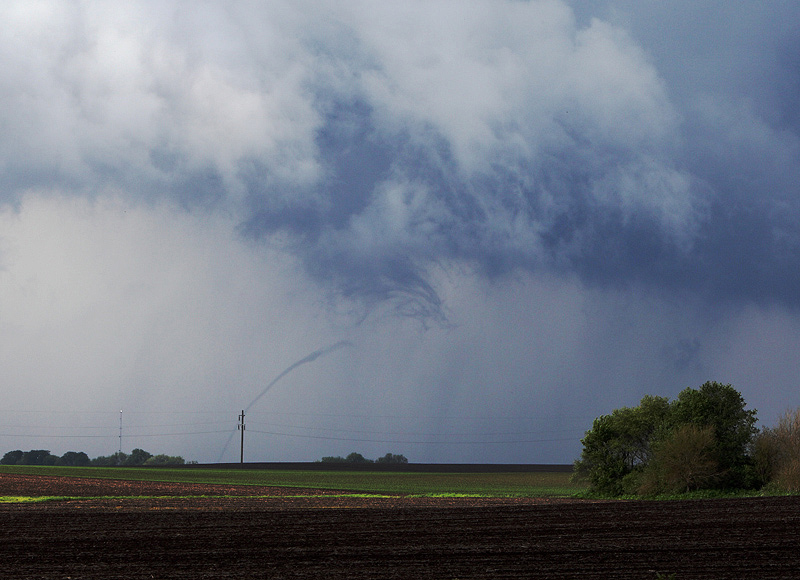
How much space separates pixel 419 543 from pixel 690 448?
104 ft

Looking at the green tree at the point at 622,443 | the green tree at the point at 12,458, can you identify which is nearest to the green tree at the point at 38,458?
the green tree at the point at 12,458

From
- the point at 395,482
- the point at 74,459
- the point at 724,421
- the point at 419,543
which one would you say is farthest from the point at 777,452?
the point at 74,459

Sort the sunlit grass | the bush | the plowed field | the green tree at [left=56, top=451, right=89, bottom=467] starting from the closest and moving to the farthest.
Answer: the plowed field < the bush < the sunlit grass < the green tree at [left=56, top=451, right=89, bottom=467]

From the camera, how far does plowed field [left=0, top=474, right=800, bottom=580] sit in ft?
72.9

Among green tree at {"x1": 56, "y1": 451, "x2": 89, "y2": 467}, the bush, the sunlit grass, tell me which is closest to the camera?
the bush

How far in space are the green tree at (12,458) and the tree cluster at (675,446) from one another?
155 meters

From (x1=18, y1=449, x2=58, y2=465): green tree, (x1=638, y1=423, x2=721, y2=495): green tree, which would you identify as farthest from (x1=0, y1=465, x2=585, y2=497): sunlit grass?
(x1=18, y1=449, x2=58, y2=465): green tree

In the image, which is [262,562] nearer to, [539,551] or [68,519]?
[539,551]

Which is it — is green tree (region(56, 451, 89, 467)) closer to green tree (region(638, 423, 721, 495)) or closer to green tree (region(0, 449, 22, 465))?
green tree (region(0, 449, 22, 465))

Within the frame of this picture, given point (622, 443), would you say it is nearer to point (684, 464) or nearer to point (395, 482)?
point (684, 464)

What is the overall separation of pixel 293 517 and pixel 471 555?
45.9 feet

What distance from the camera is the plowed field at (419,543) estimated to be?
22211 mm

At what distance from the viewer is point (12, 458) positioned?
179m

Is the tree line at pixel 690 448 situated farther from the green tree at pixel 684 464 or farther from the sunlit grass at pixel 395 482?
the sunlit grass at pixel 395 482
